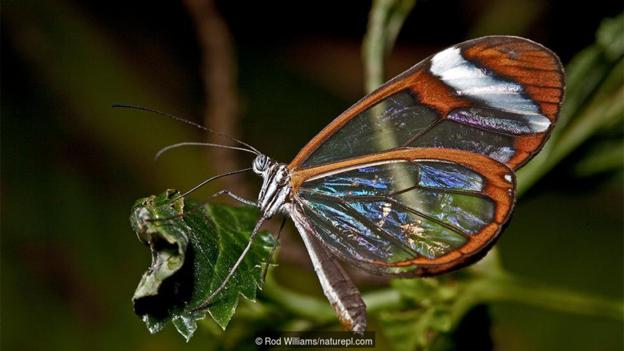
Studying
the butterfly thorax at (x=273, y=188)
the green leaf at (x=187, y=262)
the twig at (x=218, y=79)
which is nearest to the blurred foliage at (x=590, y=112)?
the butterfly thorax at (x=273, y=188)

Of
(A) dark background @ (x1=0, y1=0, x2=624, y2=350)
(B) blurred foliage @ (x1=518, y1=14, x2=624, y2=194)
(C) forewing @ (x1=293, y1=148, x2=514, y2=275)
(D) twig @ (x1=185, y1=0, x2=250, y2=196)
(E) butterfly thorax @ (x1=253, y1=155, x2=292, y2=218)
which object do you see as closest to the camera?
(C) forewing @ (x1=293, y1=148, x2=514, y2=275)

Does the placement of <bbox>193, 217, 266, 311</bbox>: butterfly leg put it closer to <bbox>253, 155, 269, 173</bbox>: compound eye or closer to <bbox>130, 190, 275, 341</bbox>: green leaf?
<bbox>130, 190, 275, 341</bbox>: green leaf

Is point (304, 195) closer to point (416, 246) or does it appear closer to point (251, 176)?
point (416, 246)

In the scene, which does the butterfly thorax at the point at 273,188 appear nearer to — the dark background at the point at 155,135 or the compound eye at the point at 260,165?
the compound eye at the point at 260,165

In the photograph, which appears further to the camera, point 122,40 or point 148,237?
point 122,40

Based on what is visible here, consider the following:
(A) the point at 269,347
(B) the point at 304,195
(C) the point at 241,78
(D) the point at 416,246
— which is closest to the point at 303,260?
(A) the point at 269,347

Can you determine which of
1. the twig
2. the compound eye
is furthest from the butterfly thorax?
the twig

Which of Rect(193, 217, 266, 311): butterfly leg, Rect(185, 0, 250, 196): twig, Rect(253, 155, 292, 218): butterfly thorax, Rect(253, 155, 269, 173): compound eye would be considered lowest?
Rect(193, 217, 266, 311): butterfly leg

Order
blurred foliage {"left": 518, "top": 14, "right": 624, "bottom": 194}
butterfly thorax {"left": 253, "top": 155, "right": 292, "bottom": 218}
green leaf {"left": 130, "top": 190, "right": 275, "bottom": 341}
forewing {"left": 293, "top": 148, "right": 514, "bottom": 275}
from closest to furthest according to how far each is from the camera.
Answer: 1. green leaf {"left": 130, "top": 190, "right": 275, "bottom": 341}
2. forewing {"left": 293, "top": 148, "right": 514, "bottom": 275}
3. butterfly thorax {"left": 253, "top": 155, "right": 292, "bottom": 218}
4. blurred foliage {"left": 518, "top": 14, "right": 624, "bottom": 194}
